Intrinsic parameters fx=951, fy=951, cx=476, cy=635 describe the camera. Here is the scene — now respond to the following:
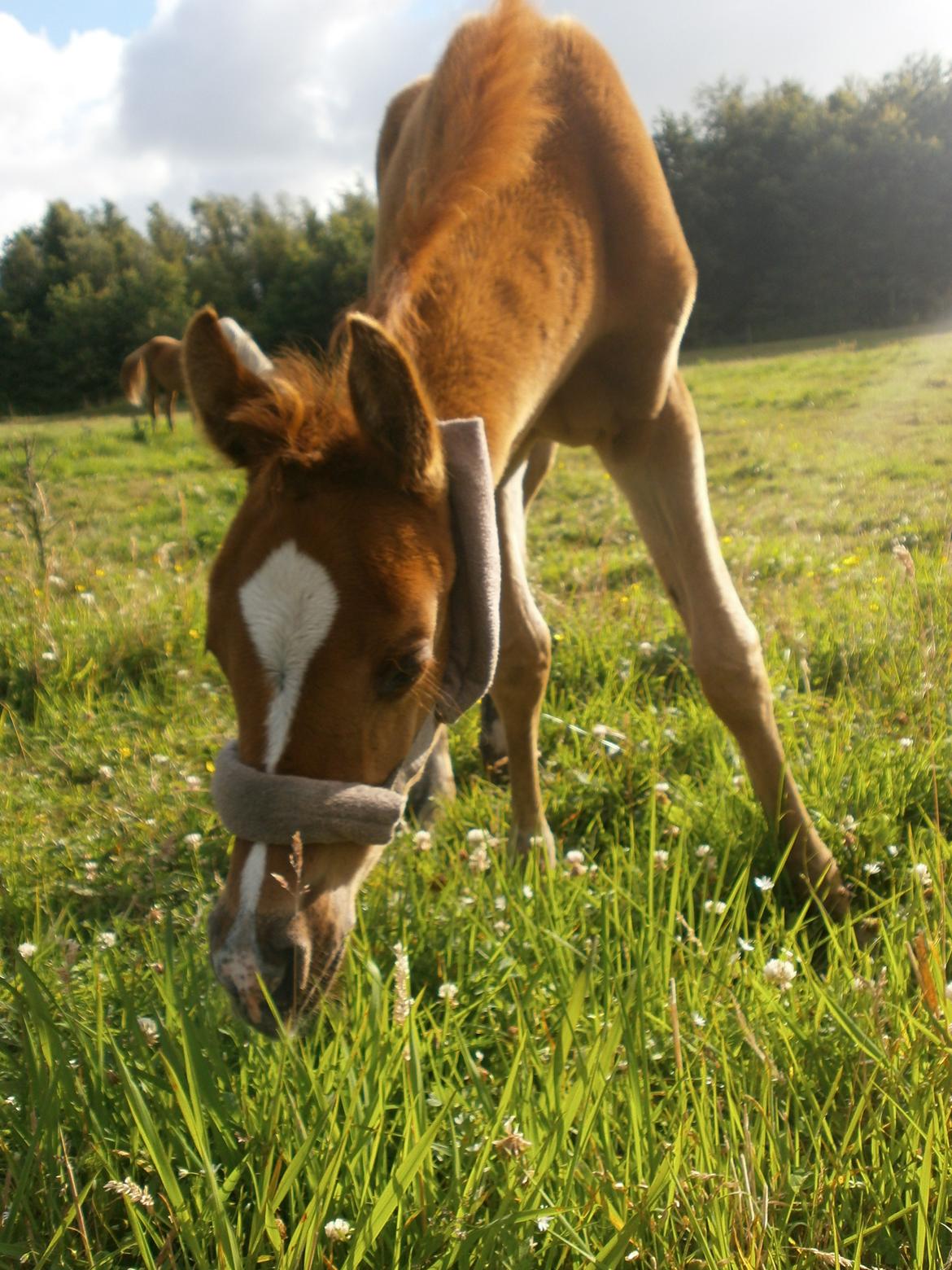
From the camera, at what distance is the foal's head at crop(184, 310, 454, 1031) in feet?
5.70

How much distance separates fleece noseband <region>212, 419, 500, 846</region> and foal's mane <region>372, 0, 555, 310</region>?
55 cm

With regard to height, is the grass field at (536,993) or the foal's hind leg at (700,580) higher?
the foal's hind leg at (700,580)

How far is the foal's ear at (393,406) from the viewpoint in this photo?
69.0 inches

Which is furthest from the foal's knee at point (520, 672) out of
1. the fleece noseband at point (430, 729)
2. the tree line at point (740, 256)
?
the tree line at point (740, 256)

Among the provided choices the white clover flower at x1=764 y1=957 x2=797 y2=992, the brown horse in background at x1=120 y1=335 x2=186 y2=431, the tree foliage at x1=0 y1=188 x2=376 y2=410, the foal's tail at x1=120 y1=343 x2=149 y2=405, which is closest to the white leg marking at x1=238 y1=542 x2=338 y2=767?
the white clover flower at x1=764 y1=957 x2=797 y2=992

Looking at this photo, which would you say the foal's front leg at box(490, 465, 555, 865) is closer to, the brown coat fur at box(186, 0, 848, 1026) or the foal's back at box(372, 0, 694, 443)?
the brown coat fur at box(186, 0, 848, 1026)

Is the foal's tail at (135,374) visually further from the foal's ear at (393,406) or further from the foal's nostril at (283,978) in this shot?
the foal's nostril at (283,978)

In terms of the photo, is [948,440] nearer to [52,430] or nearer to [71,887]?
[71,887]

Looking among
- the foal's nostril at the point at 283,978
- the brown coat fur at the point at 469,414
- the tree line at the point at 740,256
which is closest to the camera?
the foal's nostril at the point at 283,978

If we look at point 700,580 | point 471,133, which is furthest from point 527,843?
point 471,133

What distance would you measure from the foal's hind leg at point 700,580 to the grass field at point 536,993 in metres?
0.14

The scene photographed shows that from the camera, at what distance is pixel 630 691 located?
3750mm

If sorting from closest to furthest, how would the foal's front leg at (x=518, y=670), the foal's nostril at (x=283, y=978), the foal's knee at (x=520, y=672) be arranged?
the foal's nostril at (x=283, y=978) → the foal's front leg at (x=518, y=670) → the foal's knee at (x=520, y=672)

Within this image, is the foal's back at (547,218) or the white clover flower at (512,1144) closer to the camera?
the white clover flower at (512,1144)
